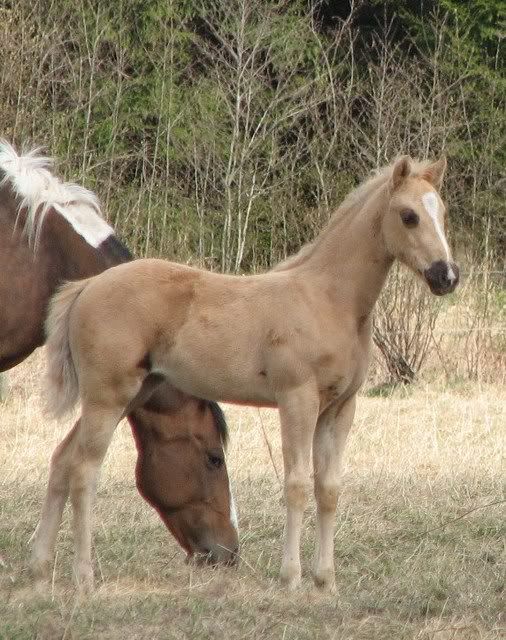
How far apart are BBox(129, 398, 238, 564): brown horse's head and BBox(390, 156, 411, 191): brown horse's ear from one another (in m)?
1.36

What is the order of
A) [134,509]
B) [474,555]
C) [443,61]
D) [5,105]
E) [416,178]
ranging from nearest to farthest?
[416,178] < [474,555] < [134,509] < [5,105] < [443,61]

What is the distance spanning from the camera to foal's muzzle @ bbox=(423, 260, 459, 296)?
4.10 metres

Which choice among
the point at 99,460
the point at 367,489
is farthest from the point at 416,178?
the point at 367,489

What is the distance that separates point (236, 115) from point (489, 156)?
114 inches

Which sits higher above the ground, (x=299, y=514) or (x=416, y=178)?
(x=416, y=178)

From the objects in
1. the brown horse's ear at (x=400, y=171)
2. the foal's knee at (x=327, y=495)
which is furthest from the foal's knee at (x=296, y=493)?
the brown horse's ear at (x=400, y=171)

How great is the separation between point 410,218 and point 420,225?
49mm

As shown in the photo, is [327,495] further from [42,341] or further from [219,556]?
[42,341]

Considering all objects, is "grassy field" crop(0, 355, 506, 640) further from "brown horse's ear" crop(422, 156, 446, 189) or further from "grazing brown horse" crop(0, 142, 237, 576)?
"brown horse's ear" crop(422, 156, 446, 189)

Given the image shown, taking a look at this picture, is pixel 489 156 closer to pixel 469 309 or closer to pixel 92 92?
pixel 469 309

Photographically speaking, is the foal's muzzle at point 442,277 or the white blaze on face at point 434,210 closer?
the foal's muzzle at point 442,277

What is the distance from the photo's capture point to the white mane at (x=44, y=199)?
543cm

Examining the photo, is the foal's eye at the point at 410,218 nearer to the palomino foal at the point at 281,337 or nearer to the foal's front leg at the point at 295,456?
the palomino foal at the point at 281,337

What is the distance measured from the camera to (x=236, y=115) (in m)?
12.5
